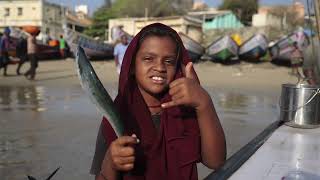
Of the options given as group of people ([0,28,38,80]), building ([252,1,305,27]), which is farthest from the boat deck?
building ([252,1,305,27])

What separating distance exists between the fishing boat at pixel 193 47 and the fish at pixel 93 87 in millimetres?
24414

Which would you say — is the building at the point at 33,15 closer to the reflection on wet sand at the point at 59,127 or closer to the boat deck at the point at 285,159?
the reflection on wet sand at the point at 59,127

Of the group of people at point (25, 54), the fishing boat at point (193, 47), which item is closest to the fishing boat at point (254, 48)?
the fishing boat at point (193, 47)

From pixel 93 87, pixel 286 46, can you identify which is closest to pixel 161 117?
pixel 93 87

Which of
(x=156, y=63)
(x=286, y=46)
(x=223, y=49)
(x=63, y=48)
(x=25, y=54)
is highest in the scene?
(x=156, y=63)

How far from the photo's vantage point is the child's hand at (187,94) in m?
1.75

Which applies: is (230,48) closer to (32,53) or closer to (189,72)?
(32,53)

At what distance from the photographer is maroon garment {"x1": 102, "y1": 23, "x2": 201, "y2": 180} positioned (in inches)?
72.8

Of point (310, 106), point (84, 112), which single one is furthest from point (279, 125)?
point (84, 112)

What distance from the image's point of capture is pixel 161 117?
1.90 meters

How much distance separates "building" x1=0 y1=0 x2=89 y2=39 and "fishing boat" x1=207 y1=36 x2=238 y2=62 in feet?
132

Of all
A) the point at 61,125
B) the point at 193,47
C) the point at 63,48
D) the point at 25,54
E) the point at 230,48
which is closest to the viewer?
the point at 61,125

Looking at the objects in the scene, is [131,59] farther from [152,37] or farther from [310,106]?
[310,106]

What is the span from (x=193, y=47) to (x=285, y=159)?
79.6 ft
